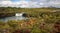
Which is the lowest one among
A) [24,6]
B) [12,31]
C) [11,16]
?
[12,31]

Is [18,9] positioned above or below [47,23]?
above

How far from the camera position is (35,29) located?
2830 millimetres

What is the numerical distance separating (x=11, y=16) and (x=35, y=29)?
1.95ft

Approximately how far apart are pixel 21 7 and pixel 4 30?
2.06 ft

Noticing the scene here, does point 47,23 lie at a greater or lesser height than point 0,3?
lesser

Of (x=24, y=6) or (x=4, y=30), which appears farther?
(x=24, y=6)

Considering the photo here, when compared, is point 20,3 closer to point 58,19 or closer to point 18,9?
point 18,9

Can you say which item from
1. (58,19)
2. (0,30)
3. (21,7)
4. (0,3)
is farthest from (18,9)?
(58,19)

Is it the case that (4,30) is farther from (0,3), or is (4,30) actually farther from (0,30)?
(0,3)

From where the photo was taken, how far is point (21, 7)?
2.95 m

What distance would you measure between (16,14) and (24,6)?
10.1 inches

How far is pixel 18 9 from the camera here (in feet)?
9.64

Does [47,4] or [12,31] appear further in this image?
[47,4]

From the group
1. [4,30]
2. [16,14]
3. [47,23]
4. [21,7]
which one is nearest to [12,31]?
[4,30]
